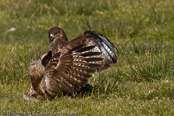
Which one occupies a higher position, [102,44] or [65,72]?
[102,44]

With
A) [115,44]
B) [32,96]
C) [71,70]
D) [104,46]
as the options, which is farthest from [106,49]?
[115,44]

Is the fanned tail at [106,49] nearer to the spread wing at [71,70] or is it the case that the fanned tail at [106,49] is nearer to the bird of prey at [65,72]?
the bird of prey at [65,72]

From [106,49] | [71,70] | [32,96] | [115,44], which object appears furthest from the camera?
[115,44]

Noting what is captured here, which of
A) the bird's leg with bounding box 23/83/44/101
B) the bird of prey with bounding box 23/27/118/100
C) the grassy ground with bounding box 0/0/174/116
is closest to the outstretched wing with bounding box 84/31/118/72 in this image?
the bird of prey with bounding box 23/27/118/100

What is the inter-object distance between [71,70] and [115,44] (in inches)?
138

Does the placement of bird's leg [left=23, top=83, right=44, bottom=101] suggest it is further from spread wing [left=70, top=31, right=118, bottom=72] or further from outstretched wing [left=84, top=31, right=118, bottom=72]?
outstretched wing [left=84, top=31, right=118, bottom=72]

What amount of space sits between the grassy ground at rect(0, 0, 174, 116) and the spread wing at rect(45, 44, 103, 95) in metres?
0.22

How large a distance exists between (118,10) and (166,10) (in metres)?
1.79

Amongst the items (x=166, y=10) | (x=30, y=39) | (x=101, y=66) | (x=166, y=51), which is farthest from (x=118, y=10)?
(x=101, y=66)

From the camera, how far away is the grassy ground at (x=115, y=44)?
4.78 meters

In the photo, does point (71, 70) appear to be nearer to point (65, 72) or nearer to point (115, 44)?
point (65, 72)

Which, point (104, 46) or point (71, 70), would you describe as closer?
point (71, 70)

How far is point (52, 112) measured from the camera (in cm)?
451

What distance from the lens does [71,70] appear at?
5.01m
